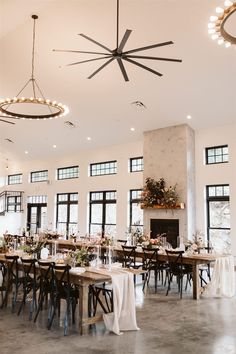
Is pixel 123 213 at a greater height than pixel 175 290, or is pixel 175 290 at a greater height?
pixel 123 213

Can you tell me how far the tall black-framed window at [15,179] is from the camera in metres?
18.4

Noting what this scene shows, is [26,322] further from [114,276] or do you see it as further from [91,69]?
[91,69]

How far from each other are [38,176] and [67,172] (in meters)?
2.36

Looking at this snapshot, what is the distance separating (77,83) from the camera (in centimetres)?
962

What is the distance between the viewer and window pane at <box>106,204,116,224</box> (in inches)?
532

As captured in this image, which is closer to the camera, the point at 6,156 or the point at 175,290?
the point at 175,290

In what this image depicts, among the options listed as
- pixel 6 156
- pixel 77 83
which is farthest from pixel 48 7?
pixel 6 156

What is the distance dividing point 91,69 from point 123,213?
5962 mm

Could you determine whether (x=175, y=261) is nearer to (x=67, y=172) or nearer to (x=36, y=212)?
(x=67, y=172)

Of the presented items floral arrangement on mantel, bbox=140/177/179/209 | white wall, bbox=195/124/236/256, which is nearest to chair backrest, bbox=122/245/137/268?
floral arrangement on mantel, bbox=140/177/179/209

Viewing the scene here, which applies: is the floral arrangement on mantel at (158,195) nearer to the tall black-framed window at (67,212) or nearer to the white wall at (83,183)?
the white wall at (83,183)

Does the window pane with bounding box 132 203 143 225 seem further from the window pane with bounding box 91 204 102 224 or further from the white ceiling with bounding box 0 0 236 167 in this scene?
the white ceiling with bounding box 0 0 236 167

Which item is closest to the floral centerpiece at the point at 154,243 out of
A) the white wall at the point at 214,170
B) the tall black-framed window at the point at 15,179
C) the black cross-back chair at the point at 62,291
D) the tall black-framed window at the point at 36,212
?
the white wall at the point at 214,170

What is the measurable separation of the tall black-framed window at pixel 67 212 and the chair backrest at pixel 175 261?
800 centimetres
